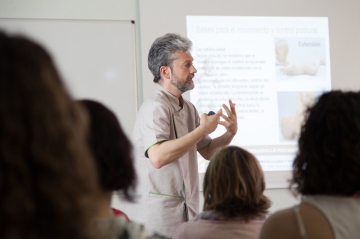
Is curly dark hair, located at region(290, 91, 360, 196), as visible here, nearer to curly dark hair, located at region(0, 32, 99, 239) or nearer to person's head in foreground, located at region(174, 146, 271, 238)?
person's head in foreground, located at region(174, 146, 271, 238)

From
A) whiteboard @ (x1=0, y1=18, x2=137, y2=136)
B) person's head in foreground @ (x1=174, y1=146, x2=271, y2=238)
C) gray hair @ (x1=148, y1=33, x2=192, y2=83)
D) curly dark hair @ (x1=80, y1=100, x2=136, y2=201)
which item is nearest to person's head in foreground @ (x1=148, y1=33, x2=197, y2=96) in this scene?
gray hair @ (x1=148, y1=33, x2=192, y2=83)

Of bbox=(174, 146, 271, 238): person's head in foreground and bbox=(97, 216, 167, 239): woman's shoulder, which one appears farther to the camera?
bbox=(174, 146, 271, 238): person's head in foreground

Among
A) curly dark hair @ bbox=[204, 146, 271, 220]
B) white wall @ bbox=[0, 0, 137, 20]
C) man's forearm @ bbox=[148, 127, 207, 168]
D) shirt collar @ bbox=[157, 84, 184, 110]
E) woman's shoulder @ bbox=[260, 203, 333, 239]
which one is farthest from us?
white wall @ bbox=[0, 0, 137, 20]

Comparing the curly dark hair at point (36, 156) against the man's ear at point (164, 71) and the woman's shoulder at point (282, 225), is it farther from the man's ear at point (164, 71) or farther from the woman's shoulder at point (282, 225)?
the man's ear at point (164, 71)

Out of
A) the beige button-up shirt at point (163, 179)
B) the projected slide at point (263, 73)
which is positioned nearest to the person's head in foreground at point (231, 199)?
the beige button-up shirt at point (163, 179)

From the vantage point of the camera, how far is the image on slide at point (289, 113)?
391 centimetres

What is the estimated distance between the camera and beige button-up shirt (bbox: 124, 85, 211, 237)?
7.39 feet

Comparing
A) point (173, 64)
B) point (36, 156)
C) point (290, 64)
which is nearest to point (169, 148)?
point (173, 64)

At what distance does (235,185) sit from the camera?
149 cm

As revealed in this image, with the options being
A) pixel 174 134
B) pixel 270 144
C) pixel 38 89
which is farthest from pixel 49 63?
pixel 270 144

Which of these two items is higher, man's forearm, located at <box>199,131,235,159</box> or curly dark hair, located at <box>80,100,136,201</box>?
curly dark hair, located at <box>80,100,136,201</box>

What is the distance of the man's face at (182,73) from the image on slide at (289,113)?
164 cm

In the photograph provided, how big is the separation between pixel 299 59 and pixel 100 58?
182 centimetres

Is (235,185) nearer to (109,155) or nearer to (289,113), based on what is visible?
(109,155)
